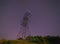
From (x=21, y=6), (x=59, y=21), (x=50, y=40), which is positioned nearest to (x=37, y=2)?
(x=21, y=6)

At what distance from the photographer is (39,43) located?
1234mm

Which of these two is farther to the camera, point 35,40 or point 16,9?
point 16,9

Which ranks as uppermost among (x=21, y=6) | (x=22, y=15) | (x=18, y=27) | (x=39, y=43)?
(x=21, y=6)

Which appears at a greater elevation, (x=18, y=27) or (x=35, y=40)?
A: (x=18, y=27)

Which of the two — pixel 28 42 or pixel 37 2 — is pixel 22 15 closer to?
pixel 37 2

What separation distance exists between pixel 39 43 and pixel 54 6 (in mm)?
556

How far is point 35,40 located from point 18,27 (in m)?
0.35

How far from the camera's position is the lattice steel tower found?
4.98 ft

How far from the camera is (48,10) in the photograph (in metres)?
1.59

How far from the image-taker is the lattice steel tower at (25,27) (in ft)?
4.98

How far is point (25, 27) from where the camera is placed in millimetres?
1548

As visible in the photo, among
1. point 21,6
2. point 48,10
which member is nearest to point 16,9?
point 21,6

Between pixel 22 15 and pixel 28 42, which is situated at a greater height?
pixel 22 15

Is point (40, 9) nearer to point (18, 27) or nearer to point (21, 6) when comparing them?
point (21, 6)
